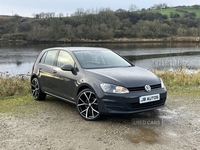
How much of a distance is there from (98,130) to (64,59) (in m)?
2.25

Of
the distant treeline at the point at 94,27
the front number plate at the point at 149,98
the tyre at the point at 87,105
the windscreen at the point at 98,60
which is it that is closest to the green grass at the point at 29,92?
the tyre at the point at 87,105

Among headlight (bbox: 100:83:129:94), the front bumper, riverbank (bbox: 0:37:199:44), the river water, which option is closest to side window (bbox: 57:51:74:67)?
headlight (bbox: 100:83:129:94)

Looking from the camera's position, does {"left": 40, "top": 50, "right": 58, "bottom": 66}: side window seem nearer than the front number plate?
No

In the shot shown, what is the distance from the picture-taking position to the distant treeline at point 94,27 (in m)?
81.6

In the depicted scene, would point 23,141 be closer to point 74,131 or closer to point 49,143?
point 49,143

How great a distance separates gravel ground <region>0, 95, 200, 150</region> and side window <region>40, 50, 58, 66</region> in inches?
50.6

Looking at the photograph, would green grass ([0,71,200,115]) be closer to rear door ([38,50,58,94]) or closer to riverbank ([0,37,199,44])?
rear door ([38,50,58,94])

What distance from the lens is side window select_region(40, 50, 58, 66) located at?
649 cm

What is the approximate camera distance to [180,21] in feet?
320

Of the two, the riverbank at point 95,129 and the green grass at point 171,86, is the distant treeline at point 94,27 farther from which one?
the riverbank at point 95,129

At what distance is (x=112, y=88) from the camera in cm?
472

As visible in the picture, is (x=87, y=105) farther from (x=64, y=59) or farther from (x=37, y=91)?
(x=37, y=91)

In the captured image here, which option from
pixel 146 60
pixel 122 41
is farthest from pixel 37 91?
pixel 122 41

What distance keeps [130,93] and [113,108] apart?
447mm
